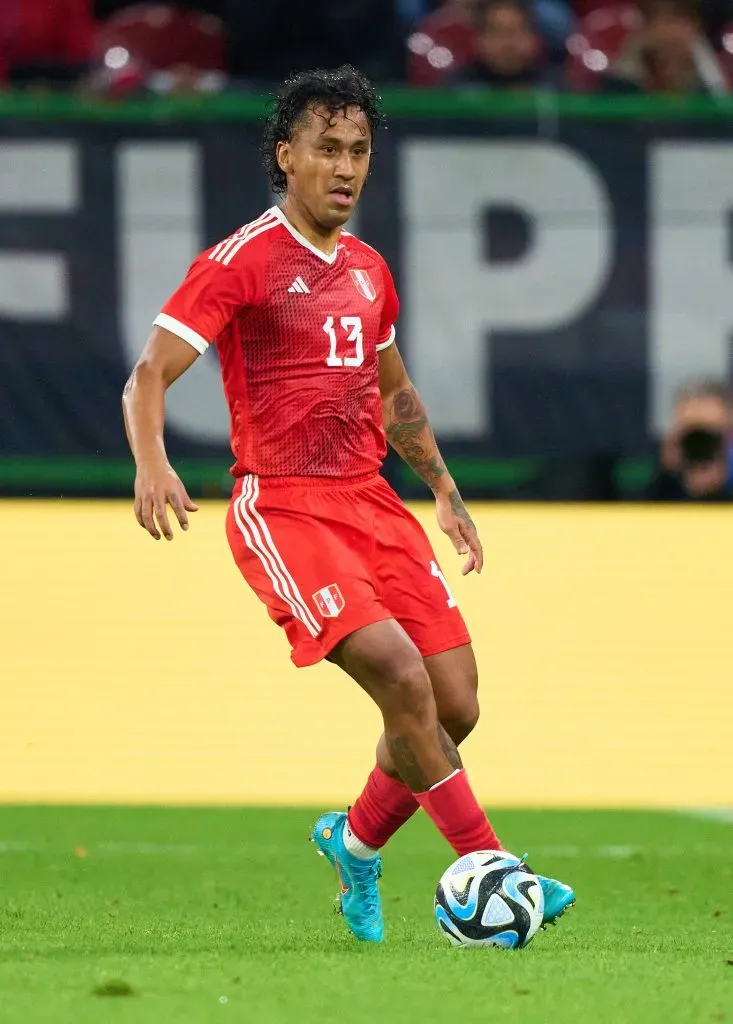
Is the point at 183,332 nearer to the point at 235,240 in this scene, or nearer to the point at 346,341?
the point at 235,240

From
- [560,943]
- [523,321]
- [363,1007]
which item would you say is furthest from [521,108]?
[363,1007]

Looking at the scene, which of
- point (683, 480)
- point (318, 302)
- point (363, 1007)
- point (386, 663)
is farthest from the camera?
point (683, 480)

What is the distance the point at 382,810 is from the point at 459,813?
0.44 metres

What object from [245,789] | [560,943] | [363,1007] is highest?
[363,1007]

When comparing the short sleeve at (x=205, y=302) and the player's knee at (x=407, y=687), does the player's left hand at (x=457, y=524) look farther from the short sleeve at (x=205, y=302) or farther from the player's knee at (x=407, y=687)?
the short sleeve at (x=205, y=302)

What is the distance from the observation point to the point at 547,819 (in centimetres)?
763

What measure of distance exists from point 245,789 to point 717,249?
4412 mm

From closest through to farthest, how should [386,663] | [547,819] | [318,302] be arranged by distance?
[386,663]
[318,302]
[547,819]

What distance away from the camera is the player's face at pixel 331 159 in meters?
5.17

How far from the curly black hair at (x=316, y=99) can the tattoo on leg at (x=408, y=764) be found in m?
1.68

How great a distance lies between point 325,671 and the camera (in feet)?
28.0

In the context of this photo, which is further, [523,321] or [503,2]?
[503,2]

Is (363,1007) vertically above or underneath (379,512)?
underneath

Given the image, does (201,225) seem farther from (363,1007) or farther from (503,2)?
(363,1007)
